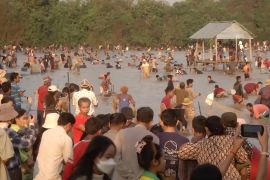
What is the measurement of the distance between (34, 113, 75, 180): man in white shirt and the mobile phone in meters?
2.52

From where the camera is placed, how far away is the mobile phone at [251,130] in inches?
Result: 167

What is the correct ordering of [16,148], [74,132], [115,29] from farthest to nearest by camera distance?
1. [115,29]
2. [74,132]
3. [16,148]

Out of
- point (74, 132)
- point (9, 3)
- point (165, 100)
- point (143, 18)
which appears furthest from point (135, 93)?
point (143, 18)

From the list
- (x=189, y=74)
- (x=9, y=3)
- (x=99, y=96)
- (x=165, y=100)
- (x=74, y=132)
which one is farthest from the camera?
(x=9, y=3)

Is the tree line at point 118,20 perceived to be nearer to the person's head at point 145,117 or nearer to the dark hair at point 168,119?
the person's head at point 145,117

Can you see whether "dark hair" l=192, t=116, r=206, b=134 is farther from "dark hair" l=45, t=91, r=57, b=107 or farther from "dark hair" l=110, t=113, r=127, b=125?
"dark hair" l=45, t=91, r=57, b=107

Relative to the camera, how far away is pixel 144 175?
496cm

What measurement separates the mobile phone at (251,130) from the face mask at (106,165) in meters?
0.88

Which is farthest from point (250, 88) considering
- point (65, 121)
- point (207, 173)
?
point (207, 173)

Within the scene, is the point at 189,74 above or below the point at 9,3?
below

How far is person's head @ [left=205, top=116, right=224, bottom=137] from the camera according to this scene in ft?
18.9

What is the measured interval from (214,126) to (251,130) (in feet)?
5.00

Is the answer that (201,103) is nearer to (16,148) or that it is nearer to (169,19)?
(16,148)

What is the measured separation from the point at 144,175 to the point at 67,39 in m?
85.1
